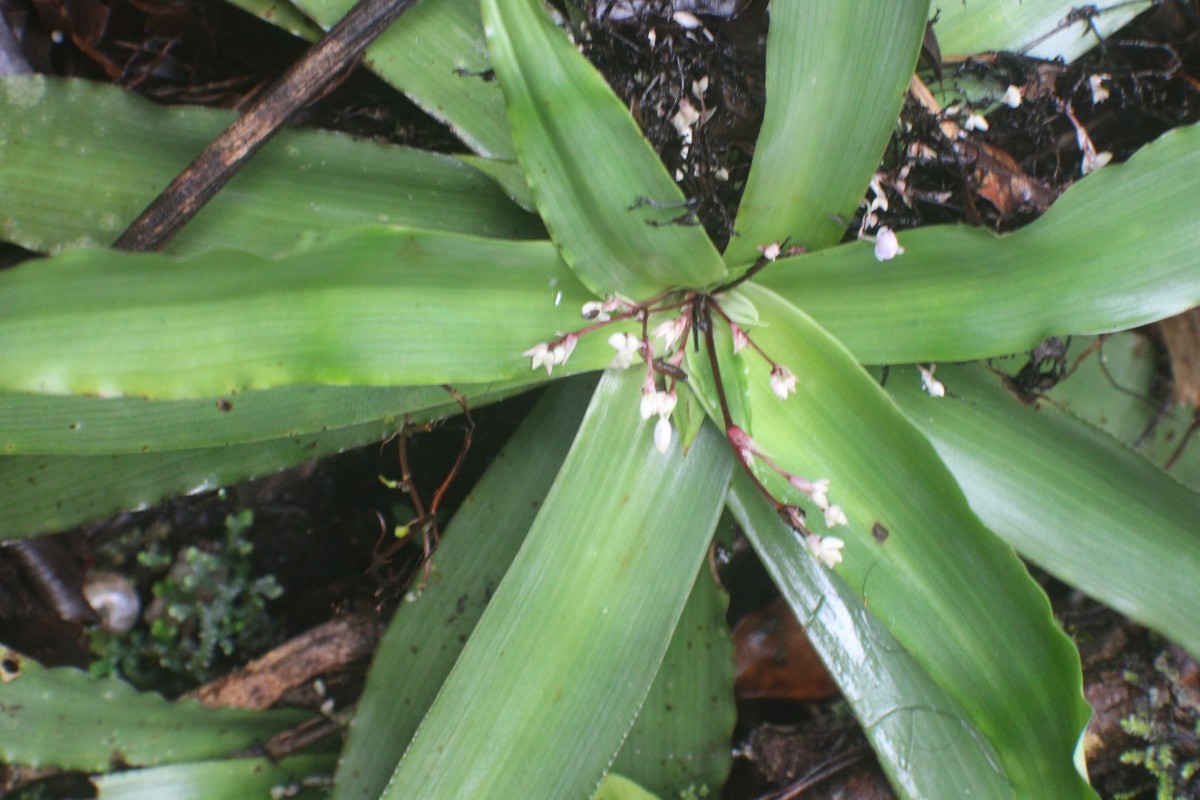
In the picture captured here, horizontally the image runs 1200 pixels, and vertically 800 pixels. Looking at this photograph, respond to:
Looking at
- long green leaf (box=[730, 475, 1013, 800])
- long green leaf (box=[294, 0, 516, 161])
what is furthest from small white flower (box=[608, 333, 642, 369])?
long green leaf (box=[294, 0, 516, 161])

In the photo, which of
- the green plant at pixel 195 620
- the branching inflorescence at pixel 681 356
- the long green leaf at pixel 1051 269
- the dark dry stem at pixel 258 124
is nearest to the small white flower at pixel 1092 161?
the long green leaf at pixel 1051 269

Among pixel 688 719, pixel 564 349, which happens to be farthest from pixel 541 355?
pixel 688 719

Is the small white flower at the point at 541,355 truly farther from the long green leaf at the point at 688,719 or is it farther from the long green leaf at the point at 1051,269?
→ the long green leaf at the point at 688,719

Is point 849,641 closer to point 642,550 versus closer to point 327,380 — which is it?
point 642,550

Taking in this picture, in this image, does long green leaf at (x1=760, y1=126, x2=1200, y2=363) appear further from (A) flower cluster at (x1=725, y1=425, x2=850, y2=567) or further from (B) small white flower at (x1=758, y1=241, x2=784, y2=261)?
(A) flower cluster at (x1=725, y1=425, x2=850, y2=567)

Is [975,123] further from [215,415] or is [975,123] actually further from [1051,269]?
[215,415]

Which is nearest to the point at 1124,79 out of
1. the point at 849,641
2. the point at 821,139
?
the point at 821,139
